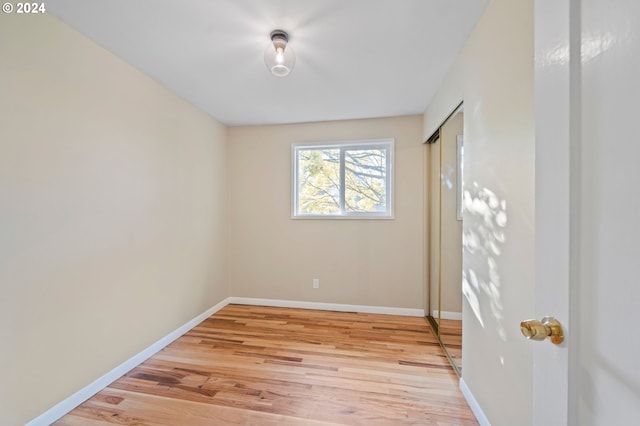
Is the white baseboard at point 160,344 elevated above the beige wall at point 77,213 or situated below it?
below

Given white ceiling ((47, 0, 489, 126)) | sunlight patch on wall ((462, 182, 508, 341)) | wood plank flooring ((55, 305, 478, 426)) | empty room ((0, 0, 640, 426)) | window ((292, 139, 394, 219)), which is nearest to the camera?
empty room ((0, 0, 640, 426))

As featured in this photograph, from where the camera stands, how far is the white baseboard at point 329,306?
3.22 metres

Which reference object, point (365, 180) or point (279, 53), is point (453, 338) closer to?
point (365, 180)

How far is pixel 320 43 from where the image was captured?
1823 mm

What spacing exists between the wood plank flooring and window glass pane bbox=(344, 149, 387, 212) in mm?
1435

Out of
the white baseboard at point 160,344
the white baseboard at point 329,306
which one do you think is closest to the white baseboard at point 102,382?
the white baseboard at point 160,344

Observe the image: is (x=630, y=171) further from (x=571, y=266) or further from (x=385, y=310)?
(x=385, y=310)

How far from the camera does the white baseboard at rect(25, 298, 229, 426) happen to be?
1576 millimetres

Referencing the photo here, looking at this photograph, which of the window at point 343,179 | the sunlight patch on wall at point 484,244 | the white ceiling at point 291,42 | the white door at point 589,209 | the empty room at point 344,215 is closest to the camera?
the white door at point 589,209

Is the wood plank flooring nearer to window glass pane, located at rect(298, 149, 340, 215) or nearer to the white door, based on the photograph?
the white door

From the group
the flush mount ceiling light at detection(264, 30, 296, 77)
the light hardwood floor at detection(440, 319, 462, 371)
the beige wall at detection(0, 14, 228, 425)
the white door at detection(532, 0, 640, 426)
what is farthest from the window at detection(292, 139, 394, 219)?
the white door at detection(532, 0, 640, 426)

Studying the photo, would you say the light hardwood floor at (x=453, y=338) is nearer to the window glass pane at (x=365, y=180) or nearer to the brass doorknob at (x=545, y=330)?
the window glass pane at (x=365, y=180)

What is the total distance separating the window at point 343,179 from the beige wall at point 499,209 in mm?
1487

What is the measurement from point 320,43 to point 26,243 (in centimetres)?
215
